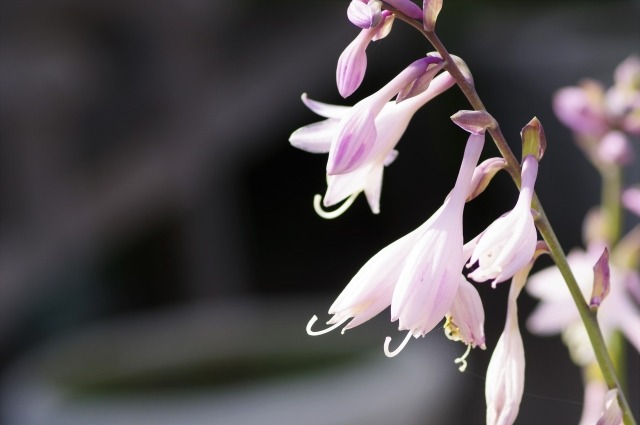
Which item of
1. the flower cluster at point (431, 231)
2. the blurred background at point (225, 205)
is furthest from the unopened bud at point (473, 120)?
the blurred background at point (225, 205)

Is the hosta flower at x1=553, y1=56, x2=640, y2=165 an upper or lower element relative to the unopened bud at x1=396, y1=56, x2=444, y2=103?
upper

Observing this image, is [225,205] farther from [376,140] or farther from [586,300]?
[376,140]

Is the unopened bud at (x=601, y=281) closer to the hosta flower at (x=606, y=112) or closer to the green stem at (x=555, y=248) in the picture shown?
the green stem at (x=555, y=248)

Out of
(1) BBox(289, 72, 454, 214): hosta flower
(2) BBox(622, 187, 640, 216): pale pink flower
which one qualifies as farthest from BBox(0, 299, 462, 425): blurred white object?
(1) BBox(289, 72, 454, 214): hosta flower

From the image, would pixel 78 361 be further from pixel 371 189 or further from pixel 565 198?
pixel 565 198

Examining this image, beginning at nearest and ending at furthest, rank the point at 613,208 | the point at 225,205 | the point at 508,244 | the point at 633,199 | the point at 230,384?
the point at 508,244
the point at 633,199
the point at 613,208
the point at 230,384
the point at 225,205

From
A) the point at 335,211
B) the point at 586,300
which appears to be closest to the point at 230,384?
the point at 586,300

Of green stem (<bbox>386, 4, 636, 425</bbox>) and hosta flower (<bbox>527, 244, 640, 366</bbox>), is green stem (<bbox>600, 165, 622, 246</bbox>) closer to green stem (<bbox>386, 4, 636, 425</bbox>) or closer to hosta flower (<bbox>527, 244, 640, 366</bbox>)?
hosta flower (<bbox>527, 244, 640, 366</bbox>)
